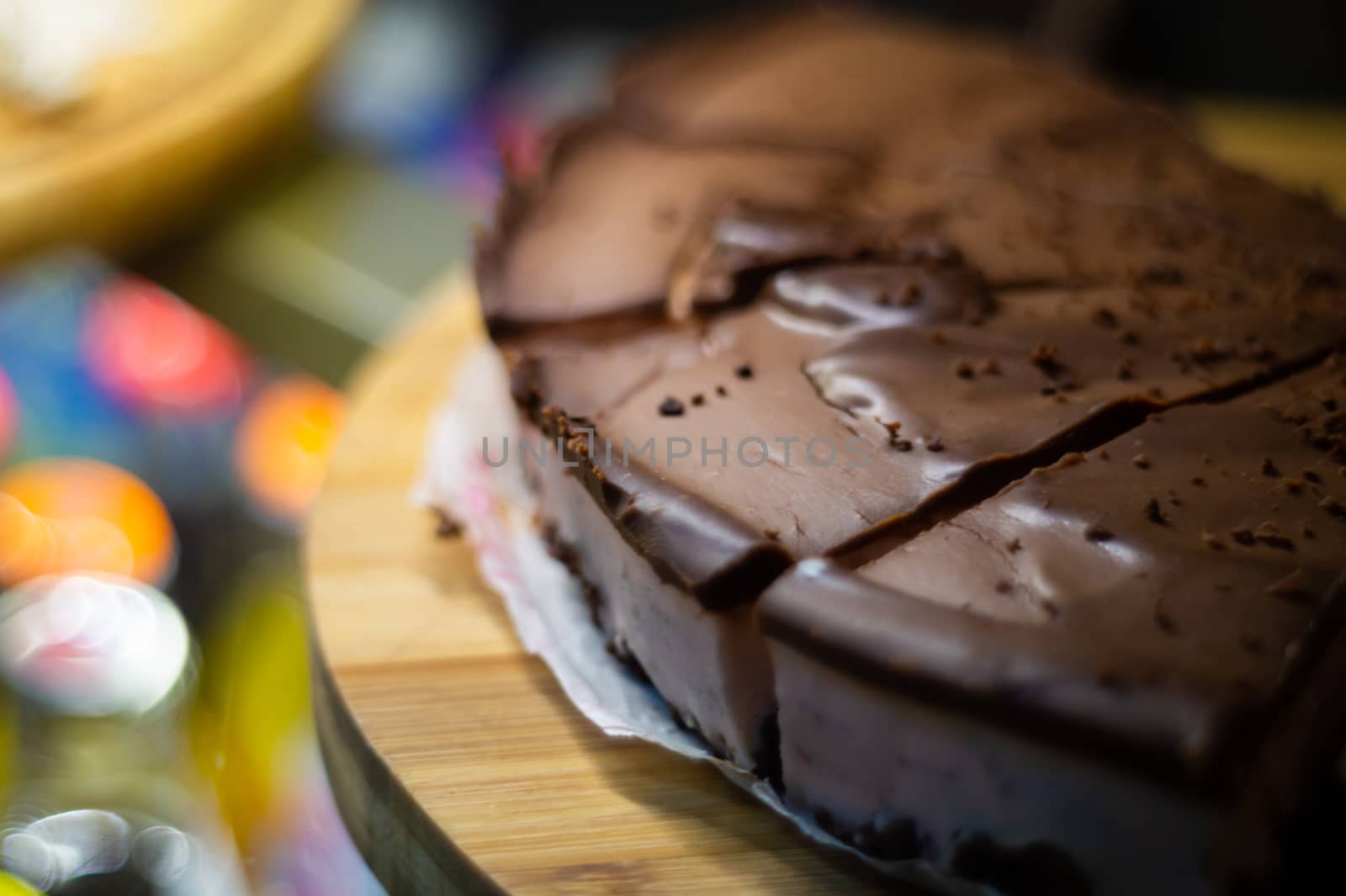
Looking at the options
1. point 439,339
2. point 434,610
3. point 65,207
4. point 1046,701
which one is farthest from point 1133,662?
point 65,207

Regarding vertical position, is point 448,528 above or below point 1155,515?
below

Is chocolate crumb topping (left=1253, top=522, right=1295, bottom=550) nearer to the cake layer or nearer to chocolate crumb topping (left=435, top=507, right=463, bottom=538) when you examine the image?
the cake layer

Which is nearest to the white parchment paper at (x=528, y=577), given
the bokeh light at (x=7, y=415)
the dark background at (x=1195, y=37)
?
the bokeh light at (x=7, y=415)

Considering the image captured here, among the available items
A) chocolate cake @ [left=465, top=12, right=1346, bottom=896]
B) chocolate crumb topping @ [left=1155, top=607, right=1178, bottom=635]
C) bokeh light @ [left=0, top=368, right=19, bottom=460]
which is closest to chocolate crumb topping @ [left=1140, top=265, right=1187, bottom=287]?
chocolate cake @ [left=465, top=12, right=1346, bottom=896]

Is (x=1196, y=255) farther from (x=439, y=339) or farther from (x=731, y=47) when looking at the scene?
(x=439, y=339)

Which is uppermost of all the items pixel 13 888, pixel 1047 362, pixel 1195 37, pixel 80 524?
pixel 1195 37

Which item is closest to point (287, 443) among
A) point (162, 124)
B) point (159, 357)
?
point (159, 357)

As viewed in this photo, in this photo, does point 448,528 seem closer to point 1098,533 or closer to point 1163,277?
point 1098,533

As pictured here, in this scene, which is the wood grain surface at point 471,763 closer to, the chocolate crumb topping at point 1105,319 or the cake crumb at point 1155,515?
the cake crumb at point 1155,515
